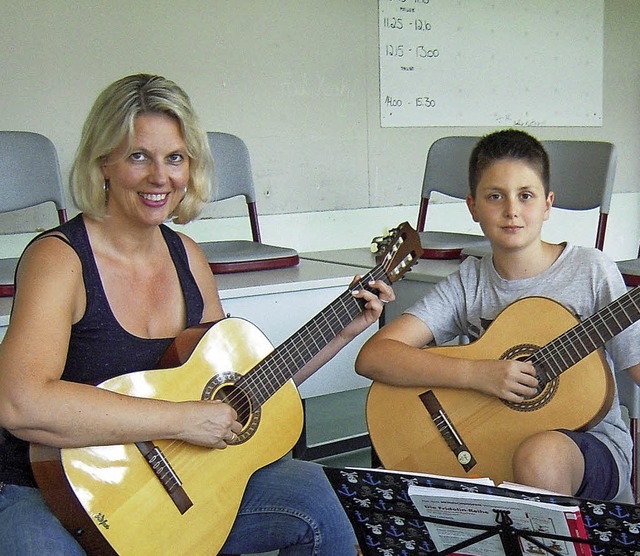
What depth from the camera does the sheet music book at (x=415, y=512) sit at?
1.16m

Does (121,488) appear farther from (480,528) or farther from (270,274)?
(270,274)

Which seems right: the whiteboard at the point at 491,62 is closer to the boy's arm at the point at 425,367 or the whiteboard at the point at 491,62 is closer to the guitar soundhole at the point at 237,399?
the boy's arm at the point at 425,367

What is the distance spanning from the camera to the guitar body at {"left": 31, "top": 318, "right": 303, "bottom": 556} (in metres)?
1.48

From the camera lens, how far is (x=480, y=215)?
1955 millimetres

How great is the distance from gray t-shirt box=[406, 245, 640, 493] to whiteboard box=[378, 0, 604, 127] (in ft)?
8.49

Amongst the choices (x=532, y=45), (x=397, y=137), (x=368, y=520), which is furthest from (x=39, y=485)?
(x=532, y=45)

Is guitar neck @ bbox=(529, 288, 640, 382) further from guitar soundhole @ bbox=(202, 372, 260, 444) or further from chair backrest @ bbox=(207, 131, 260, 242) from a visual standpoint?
chair backrest @ bbox=(207, 131, 260, 242)

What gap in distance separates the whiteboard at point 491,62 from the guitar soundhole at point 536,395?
9.23 feet

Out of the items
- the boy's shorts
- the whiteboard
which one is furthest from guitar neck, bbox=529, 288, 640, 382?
the whiteboard

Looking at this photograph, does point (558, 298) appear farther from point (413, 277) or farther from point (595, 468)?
point (413, 277)

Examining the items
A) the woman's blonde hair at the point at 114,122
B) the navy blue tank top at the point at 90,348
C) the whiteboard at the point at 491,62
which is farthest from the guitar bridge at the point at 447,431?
the whiteboard at the point at 491,62

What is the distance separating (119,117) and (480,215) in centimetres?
80

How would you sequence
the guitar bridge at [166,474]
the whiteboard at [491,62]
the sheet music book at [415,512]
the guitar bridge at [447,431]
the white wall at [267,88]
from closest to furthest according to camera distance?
1. the sheet music book at [415,512]
2. the guitar bridge at [166,474]
3. the guitar bridge at [447,431]
4. the white wall at [267,88]
5. the whiteboard at [491,62]

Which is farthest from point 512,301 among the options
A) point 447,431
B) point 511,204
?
point 447,431
